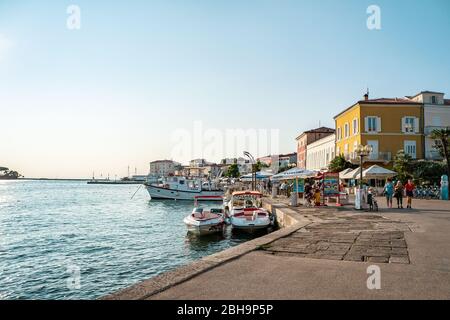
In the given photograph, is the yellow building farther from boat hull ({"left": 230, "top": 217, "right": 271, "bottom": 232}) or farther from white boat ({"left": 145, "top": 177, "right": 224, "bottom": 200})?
boat hull ({"left": 230, "top": 217, "right": 271, "bottom": 232})

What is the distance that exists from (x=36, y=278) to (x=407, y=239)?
1196 centimetres

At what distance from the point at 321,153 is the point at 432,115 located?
18497mm

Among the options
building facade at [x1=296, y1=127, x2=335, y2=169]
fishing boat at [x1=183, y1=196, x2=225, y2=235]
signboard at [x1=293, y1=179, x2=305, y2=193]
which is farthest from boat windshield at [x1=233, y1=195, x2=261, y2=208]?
building facade at [x1=296, y1=127, x2=335, y2=169]

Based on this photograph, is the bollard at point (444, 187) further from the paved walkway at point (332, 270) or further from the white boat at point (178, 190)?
the white boat at point (178, 190)

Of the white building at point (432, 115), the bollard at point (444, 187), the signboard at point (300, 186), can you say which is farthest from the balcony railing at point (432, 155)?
the signboard at point (300, 186)

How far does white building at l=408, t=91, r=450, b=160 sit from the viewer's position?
4144 cm

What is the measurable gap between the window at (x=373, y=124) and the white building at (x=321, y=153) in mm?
9728

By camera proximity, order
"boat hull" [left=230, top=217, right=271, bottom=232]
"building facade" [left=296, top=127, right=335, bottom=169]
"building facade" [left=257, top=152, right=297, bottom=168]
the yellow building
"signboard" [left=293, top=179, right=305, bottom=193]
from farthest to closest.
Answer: "building facade" [left=257, top=152, right=297, bottom=168] → "building facade" [left=296, top=127, right=335, bottom=169] → the yellow building → "signboard" [left=293, top=179, right=305, bottom=193] → "boat hull" [left=230, top=217, right=271, bottom=232]

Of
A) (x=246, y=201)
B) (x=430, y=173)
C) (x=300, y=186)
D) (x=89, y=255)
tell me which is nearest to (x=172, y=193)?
(x=300, y=186)

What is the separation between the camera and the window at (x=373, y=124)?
41688 mm

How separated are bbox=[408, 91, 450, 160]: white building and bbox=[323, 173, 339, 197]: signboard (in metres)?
24.6

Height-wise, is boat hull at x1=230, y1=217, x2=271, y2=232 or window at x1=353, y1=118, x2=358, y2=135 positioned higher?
window at x1=353, y1=118, x2=358, y2=135

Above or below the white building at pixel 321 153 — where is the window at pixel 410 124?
above

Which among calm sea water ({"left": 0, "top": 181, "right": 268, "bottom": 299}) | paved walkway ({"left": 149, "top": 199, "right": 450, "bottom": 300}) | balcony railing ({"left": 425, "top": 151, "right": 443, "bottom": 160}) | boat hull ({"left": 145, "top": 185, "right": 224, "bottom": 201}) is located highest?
balcony railing ({"left": 425, "top": 151, "right": 443, "bottom": 160})
